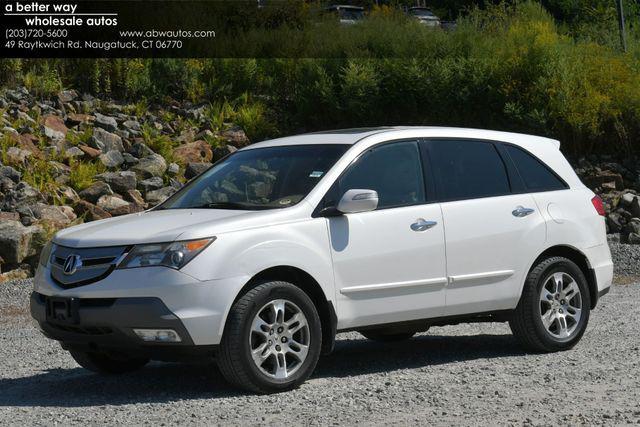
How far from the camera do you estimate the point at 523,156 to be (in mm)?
9328

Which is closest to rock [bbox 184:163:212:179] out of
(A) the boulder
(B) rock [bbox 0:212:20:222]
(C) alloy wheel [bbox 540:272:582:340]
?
(A) the boulder

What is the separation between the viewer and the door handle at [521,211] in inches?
349

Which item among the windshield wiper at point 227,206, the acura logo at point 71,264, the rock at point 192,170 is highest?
the windshield wiper at point 227,206

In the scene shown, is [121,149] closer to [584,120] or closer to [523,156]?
[584,120]

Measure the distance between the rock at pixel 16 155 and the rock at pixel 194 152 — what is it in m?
2.78

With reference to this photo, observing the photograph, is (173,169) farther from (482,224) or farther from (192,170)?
(482,224)

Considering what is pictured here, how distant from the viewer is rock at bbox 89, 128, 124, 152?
2047 cm

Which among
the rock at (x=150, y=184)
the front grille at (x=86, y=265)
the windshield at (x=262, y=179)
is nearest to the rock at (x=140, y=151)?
the rock at (x=150, y=184)

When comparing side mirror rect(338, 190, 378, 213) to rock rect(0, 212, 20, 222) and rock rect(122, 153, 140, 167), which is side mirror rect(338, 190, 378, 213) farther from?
rock rect(122, 153, 140, 167)

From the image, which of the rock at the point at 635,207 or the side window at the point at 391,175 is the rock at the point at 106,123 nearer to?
the rock at the point at 635,207

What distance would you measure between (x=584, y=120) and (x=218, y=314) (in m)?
16.6

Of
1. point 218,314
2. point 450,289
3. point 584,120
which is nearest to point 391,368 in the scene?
point 450,289

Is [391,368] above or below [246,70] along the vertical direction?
below

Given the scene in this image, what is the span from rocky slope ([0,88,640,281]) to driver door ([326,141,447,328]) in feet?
30.1
